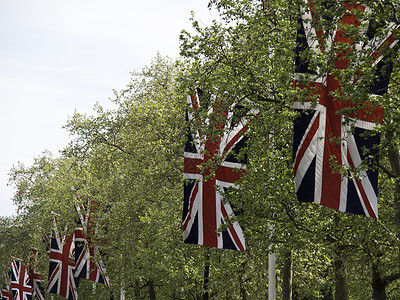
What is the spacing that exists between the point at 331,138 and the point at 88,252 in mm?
23112

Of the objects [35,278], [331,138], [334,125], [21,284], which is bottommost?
[21,284]

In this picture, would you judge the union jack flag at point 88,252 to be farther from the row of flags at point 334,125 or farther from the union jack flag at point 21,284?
the row of flags at point 334,125

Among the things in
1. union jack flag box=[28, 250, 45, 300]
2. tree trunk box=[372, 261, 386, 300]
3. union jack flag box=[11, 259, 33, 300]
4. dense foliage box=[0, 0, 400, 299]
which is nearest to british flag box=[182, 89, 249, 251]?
dense foliage box=[0, 0, 400, 299]

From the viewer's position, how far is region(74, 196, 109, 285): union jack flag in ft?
105

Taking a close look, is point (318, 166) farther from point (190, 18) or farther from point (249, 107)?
point (190, 18)

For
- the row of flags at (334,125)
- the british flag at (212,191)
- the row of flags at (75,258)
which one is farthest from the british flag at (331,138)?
the row of flags at (75,258)

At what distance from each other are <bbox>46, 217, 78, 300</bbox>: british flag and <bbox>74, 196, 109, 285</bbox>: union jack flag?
3230 mm

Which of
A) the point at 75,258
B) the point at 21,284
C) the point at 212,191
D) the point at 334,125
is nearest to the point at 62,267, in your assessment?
the point at 75,258

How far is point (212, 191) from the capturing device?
17625 mm

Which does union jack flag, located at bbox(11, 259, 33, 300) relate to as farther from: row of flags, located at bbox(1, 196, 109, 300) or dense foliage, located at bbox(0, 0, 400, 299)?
dense foliage, located at bbox(0, 0, 400, 299)

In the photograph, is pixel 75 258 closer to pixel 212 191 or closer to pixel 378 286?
pixel 378 286

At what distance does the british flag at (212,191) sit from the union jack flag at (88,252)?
15248 millimetres

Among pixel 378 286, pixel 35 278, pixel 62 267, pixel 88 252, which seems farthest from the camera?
pixel 35 278

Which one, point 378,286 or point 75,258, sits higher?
point 75,258
